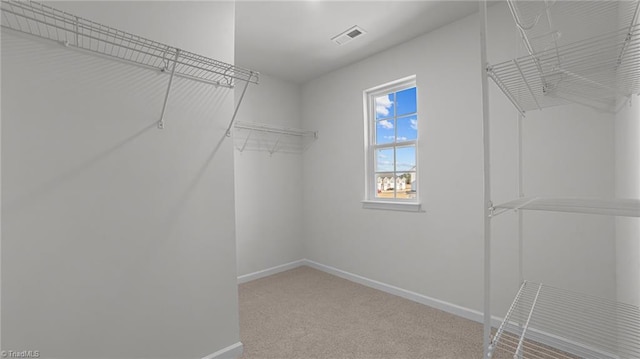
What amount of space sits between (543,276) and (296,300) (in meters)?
2.02

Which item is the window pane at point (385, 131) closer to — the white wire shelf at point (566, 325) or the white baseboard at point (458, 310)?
the white baseboard at point (458, 310)

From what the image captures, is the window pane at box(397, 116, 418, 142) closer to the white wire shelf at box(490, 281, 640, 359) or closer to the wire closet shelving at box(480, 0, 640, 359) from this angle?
the wire closet shelving at box(480, 0, 640, 359)

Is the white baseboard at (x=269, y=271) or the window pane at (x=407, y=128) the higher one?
the window pane at (x=407, y=128)

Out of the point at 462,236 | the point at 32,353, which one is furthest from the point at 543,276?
the point at 32,353

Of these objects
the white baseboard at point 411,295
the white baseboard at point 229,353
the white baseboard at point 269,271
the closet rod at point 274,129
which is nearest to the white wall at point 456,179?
the white baseboard at point 411,295

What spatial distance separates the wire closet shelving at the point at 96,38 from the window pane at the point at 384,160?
5.90 ft

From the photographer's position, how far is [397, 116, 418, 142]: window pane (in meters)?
2.81

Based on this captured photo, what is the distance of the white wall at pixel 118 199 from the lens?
1.18 m

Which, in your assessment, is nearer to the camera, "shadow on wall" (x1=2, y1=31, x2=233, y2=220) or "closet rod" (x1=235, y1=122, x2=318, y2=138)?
"shadow on wall" (x1=2, y1=31, x2=233, y2=220)

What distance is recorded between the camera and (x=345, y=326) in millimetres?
2256

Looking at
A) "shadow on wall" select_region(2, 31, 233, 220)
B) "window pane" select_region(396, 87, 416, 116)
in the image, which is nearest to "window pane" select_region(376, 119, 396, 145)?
"window pane" select_region(396, 87, 416, 116)

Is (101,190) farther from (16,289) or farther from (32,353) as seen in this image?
(32,353)

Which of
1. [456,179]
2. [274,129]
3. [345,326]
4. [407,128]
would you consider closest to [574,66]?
[456,179]

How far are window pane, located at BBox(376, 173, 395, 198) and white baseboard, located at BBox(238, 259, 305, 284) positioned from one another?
1.50m
